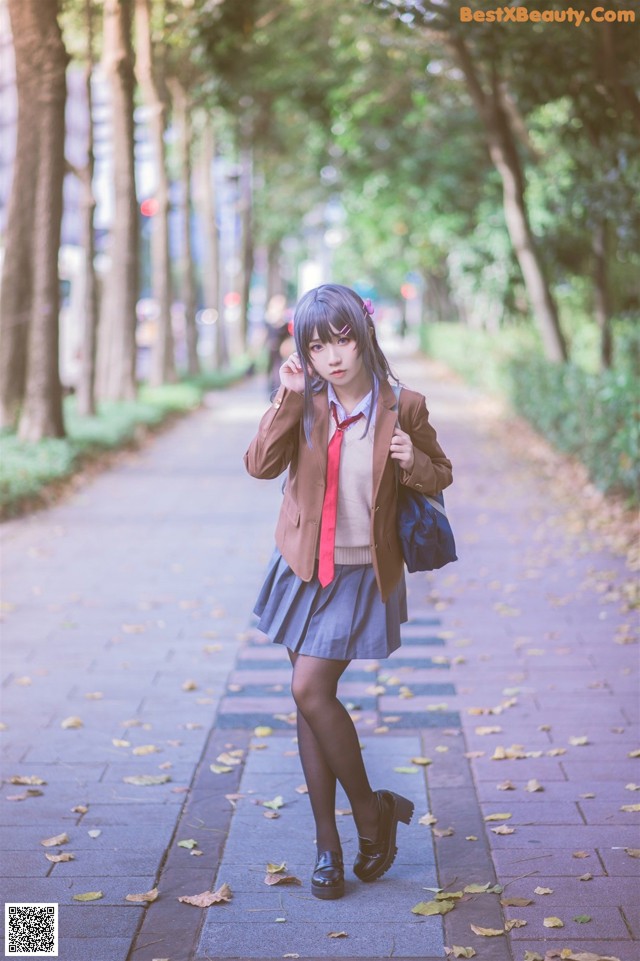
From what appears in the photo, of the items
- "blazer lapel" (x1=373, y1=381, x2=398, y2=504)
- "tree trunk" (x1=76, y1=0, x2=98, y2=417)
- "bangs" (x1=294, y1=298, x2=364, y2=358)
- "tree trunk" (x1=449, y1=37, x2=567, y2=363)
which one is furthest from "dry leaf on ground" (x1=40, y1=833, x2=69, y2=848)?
"tree trunk" (x1=449, y1=37, x2=567, y2=363)

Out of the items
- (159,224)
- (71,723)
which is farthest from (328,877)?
(159,224)

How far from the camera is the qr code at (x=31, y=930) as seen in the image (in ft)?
11.8

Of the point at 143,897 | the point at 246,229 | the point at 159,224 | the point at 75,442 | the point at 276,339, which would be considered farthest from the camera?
the point at 246,229

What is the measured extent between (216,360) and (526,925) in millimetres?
31035

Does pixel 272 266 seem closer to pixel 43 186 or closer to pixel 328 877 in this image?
pixel 43 186

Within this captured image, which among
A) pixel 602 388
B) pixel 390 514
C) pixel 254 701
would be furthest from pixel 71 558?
pixel 390 514

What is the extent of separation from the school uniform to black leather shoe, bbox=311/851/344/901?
24.1 inches

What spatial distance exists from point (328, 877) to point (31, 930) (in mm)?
852

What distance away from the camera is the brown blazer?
3738 millimetres

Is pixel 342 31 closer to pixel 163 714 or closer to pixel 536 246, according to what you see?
pixel 536 246

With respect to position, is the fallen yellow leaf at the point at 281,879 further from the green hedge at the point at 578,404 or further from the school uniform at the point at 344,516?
the green hedge at the point at 578,404

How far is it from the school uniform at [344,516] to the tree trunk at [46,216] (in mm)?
10764

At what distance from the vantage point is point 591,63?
45.6 ft

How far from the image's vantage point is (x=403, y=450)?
3680 millimetres
